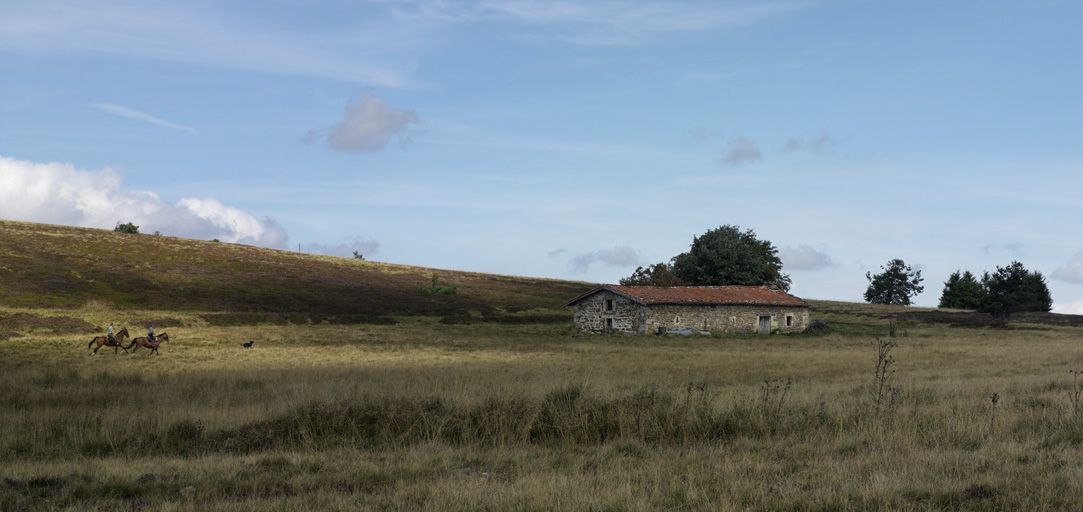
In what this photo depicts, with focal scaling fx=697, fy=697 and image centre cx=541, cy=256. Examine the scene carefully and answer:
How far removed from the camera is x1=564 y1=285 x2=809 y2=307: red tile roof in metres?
52.2

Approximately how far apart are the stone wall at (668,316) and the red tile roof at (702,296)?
0.48 meters

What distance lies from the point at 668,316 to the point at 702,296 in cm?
373

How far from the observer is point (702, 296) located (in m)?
53.8

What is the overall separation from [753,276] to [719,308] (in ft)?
72.5

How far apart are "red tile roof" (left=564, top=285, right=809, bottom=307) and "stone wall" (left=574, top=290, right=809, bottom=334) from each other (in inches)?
18.7

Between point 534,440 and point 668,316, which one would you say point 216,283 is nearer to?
point 668,316

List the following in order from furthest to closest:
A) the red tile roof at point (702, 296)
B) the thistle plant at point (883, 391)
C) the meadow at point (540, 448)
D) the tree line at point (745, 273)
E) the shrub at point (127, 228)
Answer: the shrub at point (127, 228), the tree line at point (745, 273), the red tile roof at point (702, 296), the thistle plant at point (883, 391), the meadow at point (540, 448)

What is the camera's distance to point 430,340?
132 ft

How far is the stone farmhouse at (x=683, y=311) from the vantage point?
170 ft

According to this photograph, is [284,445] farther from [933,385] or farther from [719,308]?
[719,308]

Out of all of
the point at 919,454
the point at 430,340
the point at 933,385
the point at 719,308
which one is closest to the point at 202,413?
the point at 919,454

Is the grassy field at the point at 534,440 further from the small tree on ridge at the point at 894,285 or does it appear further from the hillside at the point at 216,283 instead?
the small tree on ridge at the point at 894,285

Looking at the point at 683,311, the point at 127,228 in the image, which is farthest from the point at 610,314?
the point at 127,228

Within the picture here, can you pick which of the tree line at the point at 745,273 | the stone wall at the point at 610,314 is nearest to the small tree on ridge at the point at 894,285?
the tree line at the point at 745,273
